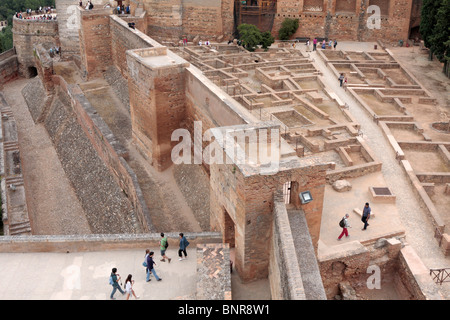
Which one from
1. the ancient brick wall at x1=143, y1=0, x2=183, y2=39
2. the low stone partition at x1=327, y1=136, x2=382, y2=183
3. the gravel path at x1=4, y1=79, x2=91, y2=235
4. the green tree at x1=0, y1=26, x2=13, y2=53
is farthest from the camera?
the green tree at x1=0, y1=26, x2=13, y2=53

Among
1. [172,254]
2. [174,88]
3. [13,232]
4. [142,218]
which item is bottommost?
[13,232]

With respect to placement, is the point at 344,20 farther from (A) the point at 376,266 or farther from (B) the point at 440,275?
(B) the point at 440,275

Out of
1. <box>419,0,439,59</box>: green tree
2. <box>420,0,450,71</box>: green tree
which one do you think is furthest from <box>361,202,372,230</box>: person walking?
<box>419,0,439,59</box>: green tree

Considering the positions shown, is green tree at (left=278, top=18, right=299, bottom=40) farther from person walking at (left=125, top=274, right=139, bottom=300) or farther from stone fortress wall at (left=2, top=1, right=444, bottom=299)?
person walking at (left=125, top=274, right=139, bottom=300)

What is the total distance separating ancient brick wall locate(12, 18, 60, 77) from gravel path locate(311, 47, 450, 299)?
20.9m

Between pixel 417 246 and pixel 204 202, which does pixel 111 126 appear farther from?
pixel 417 246

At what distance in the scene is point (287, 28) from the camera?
29281mm

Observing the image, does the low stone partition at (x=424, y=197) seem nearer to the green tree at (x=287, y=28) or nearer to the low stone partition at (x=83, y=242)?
the low stone partition at (x=83, y=242)

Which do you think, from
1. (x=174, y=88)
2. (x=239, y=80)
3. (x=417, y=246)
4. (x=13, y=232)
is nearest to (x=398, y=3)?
(x=239, y=80)

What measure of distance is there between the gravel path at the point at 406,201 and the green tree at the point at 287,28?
34.2ft

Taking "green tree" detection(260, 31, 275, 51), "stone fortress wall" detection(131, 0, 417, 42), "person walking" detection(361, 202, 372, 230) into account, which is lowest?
"person walking" detection(361, 202, 372, 230)

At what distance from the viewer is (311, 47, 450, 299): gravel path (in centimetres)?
1178
